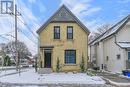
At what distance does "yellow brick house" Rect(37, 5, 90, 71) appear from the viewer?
1922 inches

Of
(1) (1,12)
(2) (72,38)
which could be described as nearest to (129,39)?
(2) (72,38)

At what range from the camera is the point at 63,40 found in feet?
161

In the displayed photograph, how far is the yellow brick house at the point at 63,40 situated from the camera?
48.8m

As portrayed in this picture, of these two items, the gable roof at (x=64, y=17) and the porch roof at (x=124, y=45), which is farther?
the gable roof at (x=64, y=17)

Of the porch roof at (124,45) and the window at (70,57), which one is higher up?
the porch roof at (124,45)

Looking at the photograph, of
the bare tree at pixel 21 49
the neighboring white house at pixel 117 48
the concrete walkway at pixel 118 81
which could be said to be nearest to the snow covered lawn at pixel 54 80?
the concrete walkway at pixel 118 81

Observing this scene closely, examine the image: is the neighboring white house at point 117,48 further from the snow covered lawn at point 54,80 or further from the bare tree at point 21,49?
the bare tree at point 21,49

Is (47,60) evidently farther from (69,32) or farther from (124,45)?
(124,45)

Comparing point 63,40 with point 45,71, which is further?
point 63,40

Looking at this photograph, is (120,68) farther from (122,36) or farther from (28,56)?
(28,56)

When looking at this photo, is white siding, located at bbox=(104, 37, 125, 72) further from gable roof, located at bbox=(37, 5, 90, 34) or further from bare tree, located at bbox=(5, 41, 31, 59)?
bare tree, located at bbox=(5, 41, 31, 59)

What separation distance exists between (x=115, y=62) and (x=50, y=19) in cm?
1028

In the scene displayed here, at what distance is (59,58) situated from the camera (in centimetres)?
4878

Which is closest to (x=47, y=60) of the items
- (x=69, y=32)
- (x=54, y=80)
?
(x=69, y=32)
